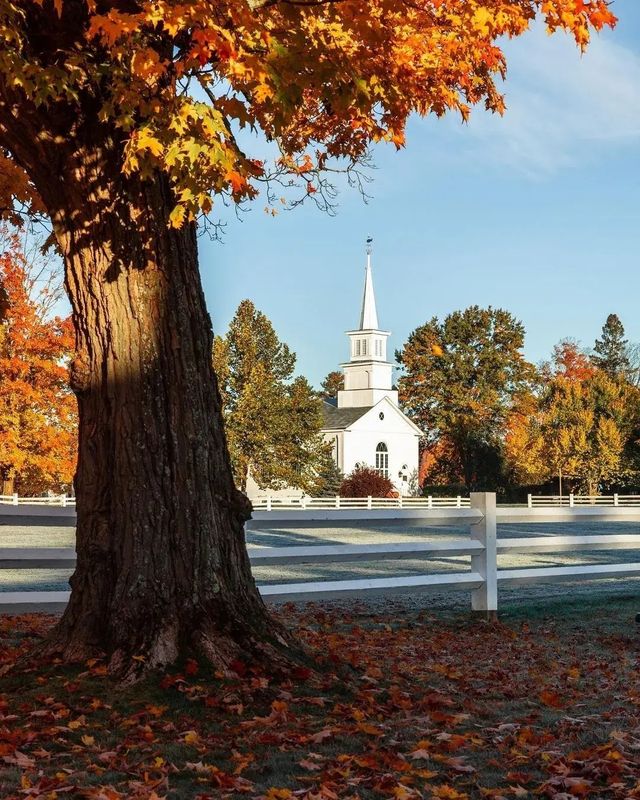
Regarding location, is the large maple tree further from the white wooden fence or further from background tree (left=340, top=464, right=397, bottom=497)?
background tree (left=340, top=464, right=397, bottom=497)

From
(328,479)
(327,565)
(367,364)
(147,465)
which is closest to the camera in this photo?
(147,465)

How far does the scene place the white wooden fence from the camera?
995cm

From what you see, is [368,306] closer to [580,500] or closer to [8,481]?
[580,500]

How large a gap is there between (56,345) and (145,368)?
1304 inches

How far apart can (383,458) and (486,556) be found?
216ft

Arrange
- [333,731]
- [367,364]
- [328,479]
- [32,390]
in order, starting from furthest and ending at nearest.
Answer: [367,364], [328,479], [32,390], [333,731]

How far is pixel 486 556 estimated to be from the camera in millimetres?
11664

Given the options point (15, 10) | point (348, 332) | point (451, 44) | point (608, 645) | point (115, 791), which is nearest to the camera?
point (115, 791)

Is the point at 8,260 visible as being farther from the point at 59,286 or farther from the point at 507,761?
the point at 507,761

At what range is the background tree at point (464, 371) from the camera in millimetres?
83125

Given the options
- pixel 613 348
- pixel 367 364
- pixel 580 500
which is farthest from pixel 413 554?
pixel 613 348

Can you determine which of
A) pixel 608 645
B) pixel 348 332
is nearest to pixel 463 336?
pixel 348 332

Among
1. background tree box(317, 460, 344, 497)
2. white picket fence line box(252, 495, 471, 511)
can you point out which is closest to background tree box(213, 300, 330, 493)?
background tree box(317, 460, 344, 497)

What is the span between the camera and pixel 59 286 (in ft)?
128
